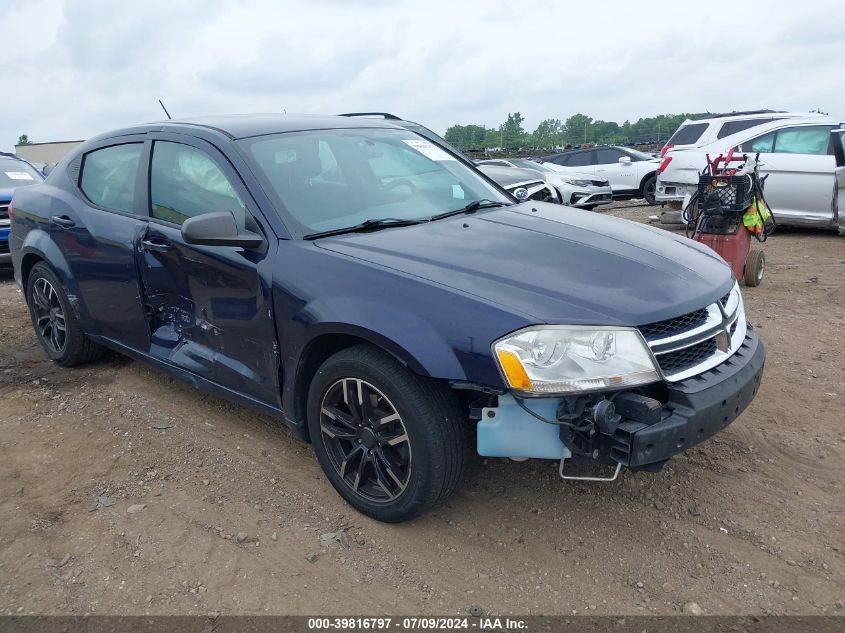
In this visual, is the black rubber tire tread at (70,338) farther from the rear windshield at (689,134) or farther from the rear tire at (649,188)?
the rear tire at (649,188)

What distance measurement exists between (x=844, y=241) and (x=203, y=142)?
8.48 meters

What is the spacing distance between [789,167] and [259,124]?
26.2ft

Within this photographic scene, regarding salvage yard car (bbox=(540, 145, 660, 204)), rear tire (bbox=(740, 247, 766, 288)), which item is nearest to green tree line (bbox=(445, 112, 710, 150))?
salvage yard car (bbox=(540, 145, 660, 204))

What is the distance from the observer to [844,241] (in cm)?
875

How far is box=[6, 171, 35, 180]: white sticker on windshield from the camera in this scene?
9.38 metres

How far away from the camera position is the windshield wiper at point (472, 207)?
11.1 ft

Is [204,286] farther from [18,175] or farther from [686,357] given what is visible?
[18,175]

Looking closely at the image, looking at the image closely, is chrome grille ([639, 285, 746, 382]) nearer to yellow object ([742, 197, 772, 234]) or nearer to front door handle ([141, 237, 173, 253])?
front door handle ([141, 237, 173, 253])

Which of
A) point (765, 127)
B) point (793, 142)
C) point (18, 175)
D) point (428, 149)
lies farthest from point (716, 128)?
point (18, 175)

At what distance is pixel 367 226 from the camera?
3.11 meters

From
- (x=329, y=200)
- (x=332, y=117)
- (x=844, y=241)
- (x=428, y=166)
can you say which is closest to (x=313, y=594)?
(x=329, y=200)

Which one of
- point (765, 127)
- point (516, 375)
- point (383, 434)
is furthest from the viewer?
point (765, 127)

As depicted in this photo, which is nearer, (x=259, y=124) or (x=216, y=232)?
(x=216, y=232)

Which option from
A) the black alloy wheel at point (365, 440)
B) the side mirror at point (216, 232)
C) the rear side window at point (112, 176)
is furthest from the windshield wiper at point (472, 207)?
the rear side window at point (112, 176)
